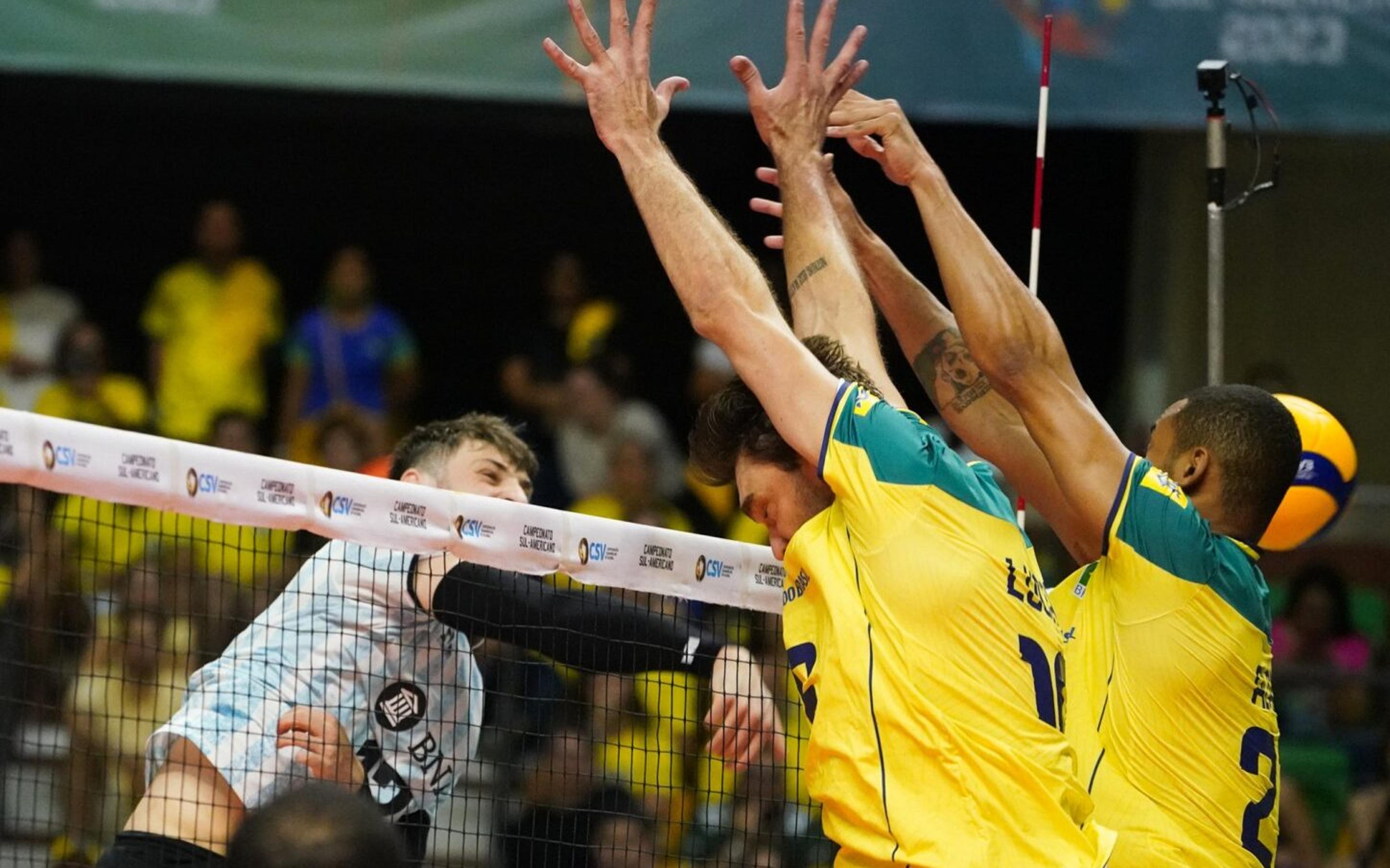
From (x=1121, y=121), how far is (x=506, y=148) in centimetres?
552

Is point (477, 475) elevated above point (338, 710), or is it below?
above

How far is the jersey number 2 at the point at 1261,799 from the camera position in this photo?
4.47 meters

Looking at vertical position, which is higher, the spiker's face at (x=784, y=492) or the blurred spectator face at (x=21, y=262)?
the blurred spectator face at (x=21, y=262)

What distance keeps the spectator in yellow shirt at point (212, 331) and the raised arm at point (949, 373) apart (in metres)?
7.51

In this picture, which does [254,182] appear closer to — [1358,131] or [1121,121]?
[1121,121]

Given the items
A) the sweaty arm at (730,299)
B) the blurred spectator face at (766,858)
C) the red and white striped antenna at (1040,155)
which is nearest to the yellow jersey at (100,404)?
the blurred spectator face at (766,858)

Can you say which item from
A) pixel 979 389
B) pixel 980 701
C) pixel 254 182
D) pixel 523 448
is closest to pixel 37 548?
pixel 523 448

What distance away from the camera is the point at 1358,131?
1155 centimetres

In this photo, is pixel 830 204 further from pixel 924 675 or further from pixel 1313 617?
pixel 1313 617

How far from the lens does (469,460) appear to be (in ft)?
18.2

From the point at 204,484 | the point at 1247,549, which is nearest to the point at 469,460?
the point at 204,484

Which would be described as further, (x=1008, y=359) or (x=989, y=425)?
(x=989, y=425)

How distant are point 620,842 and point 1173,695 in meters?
4.62

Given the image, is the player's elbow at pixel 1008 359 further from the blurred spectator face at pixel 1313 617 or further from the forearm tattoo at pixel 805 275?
the blurred spectator face at pixel 1313 617
